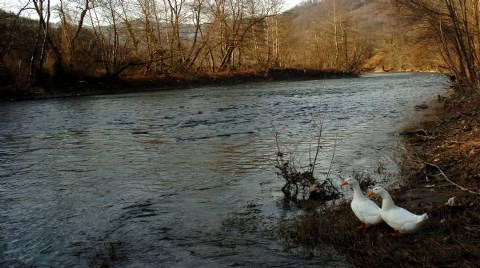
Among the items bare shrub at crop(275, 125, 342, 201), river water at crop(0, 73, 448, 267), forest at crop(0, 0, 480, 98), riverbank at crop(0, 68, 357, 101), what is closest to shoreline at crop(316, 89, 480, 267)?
river water at crop(0, 73, 448, 267)

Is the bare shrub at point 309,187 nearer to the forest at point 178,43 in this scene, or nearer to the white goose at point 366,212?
the white goose at point 366,212

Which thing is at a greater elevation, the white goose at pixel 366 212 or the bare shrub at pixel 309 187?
the white goose at pixel 366 212

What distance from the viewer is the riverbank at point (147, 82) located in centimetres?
3343

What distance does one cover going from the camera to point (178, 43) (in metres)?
48.2

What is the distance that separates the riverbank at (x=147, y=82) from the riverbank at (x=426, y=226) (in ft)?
99.6

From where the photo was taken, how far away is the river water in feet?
19.7

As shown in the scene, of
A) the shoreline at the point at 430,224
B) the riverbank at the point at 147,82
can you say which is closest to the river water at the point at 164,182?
the shoreline at the point at 430,224

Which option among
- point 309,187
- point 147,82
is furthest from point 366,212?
point 147,82

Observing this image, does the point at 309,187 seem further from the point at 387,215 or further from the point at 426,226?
the point at 426,226

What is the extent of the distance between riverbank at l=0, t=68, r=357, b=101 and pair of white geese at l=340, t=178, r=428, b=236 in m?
31.0

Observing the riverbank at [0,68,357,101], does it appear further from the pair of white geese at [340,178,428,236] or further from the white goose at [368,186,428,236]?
the white goose at [368,186,428,236]

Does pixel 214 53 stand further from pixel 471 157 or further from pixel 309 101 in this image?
pixel 471 157

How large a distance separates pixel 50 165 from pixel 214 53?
44.6 metres

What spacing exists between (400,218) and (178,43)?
44994mm
